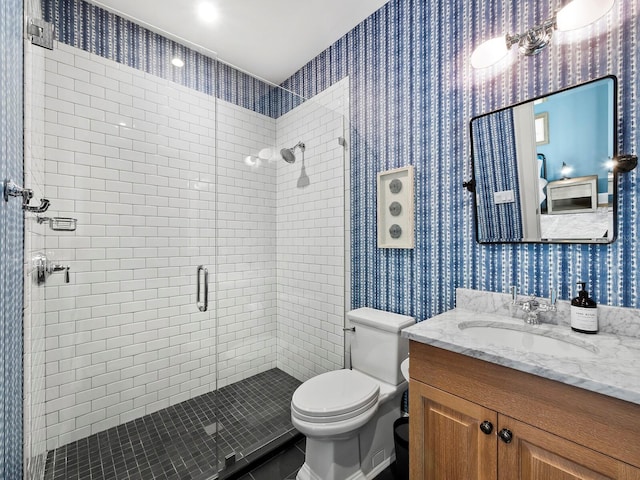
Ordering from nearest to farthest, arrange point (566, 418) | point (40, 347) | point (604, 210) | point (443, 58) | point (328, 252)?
point (566, 418) < point (604, 210) < point (40, 347) < point (443, 58) < point (328, 252)

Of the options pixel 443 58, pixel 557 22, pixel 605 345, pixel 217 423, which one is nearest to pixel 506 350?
pixel 605 345

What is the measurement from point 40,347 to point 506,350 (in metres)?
2.16

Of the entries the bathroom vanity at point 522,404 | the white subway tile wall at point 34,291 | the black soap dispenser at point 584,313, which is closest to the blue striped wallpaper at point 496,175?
the black soap dispenser at point 584,313

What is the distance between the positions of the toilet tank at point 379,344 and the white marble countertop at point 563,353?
1.27ft

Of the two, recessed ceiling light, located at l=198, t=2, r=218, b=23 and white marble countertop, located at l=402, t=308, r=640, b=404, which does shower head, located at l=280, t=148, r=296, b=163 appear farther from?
white marble countertop, located at l=402, t=308, r=640, b=404

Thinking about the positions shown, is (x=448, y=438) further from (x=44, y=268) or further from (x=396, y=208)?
(x=44, y=268)

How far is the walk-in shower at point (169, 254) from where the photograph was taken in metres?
1.67

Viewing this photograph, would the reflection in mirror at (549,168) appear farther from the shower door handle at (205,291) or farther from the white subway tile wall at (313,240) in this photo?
the shower door handle at (205,291)

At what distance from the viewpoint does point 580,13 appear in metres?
1.14

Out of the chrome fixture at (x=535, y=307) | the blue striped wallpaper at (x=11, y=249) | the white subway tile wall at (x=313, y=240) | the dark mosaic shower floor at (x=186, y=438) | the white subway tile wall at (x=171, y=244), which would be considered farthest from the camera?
the white subway tile wall at (x=313, y=240)

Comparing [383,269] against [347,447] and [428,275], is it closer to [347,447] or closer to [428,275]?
[428,275]

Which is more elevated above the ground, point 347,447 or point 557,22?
point 557,22

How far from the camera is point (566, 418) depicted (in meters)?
0.83

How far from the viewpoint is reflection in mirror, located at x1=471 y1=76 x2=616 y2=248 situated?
117cm
